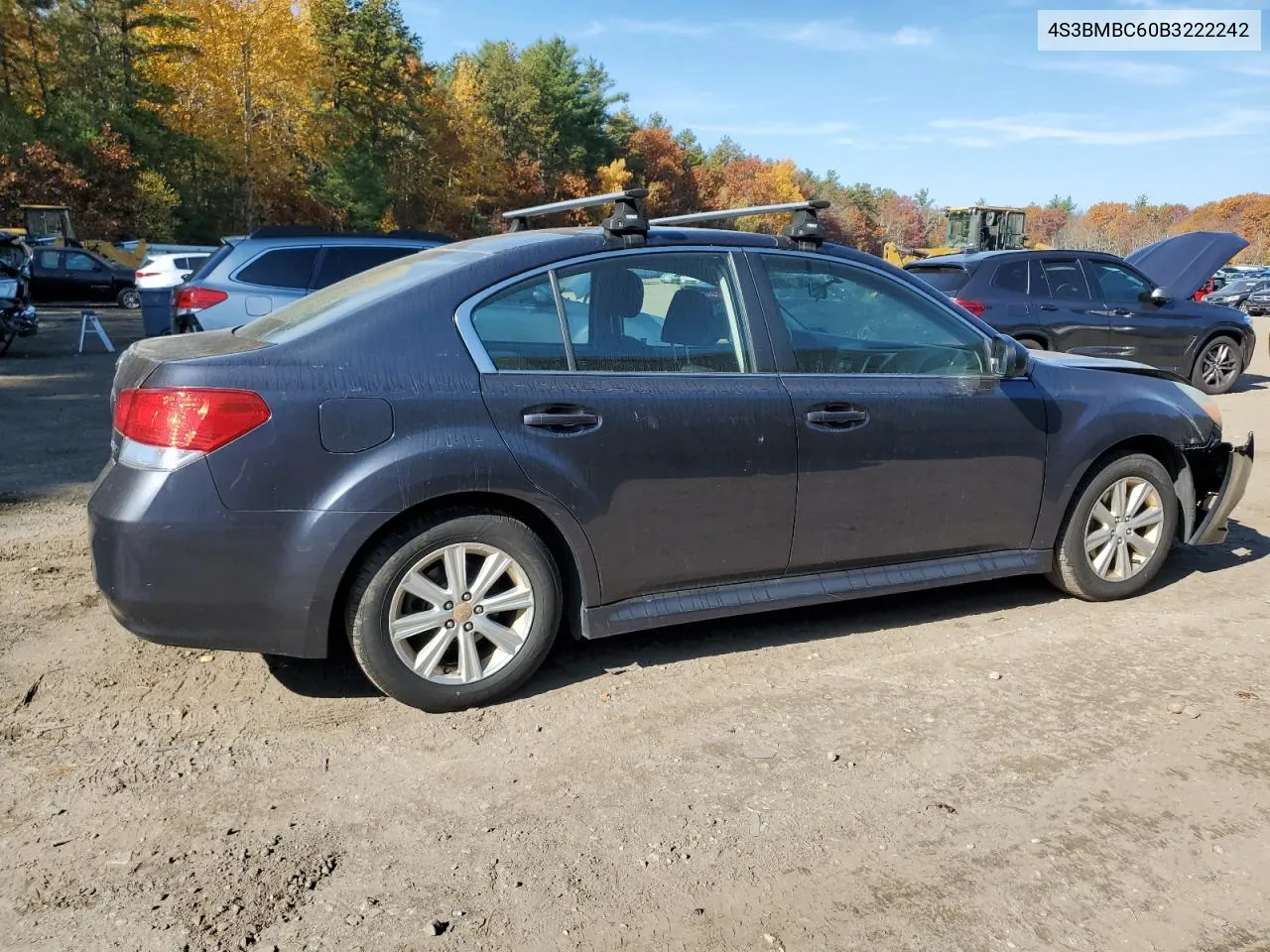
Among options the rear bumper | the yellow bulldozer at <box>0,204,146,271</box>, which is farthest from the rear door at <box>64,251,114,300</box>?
the rear bumper

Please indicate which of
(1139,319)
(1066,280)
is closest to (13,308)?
(1066,280)

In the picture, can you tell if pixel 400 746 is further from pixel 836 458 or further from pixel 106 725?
pixel 836 458

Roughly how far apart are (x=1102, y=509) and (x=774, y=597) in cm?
184

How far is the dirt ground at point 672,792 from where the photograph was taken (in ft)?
8.27

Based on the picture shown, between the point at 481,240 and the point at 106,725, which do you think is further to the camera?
the point at 481,240

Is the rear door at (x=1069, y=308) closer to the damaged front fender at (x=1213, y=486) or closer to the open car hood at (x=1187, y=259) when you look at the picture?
the open car hood at (x=1187, y=259)

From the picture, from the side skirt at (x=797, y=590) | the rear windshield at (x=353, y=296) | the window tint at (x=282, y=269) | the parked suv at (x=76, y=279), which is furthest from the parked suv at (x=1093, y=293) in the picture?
the parked suv at (x=76, y=279)

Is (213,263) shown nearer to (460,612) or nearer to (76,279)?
(460,612)

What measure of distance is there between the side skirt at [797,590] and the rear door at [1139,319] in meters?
7.72

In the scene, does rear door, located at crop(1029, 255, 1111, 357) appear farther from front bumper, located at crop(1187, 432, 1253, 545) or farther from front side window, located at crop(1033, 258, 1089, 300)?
front bumper, located at crop(1187, 432, 1253, 545)

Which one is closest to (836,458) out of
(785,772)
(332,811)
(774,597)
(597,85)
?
(774,597)

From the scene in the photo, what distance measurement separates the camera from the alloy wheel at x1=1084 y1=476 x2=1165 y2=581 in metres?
4.75

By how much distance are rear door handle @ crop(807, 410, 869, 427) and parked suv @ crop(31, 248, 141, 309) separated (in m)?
24.0

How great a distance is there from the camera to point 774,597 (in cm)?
399
